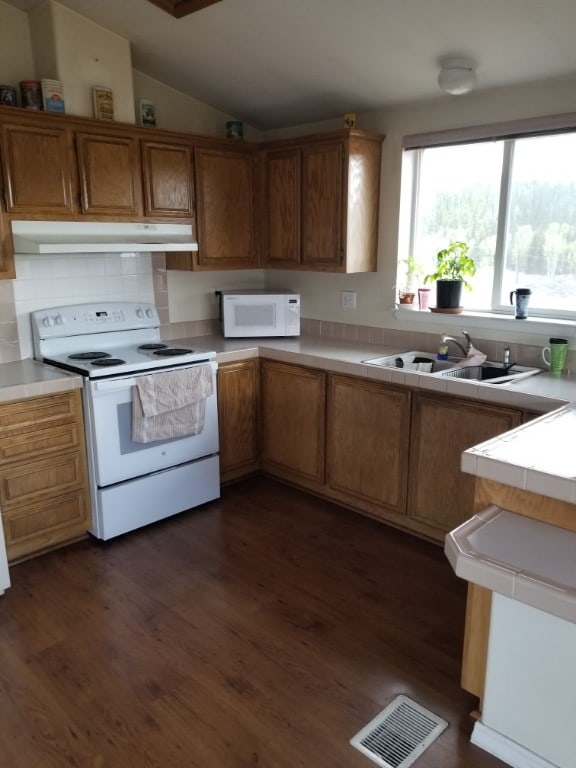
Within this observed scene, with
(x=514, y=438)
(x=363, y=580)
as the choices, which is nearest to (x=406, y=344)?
(x=363, y=580)

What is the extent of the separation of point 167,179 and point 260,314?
3.23 ft

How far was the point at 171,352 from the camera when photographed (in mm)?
3408

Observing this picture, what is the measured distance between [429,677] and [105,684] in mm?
1146

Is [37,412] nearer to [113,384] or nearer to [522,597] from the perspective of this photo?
[113,384]

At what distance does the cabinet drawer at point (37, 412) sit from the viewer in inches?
107

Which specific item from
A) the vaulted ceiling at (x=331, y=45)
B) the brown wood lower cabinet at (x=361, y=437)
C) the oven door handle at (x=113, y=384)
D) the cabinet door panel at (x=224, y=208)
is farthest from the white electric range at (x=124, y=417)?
the vaulted ceiling at (x=331, y=45)

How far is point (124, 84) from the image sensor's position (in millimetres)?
3314

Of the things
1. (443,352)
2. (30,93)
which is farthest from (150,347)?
(443,352)

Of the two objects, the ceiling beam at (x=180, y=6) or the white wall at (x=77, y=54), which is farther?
the white wall at (x=77, y=54)

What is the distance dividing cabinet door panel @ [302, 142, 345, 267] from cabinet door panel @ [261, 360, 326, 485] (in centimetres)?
72

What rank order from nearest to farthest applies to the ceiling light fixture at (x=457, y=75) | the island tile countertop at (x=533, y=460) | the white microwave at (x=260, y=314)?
the island tile countertop at (x=533, y=460) → the ceiling light fixture at (x=457, y=75) → the white microwave at (x=260, y=314)

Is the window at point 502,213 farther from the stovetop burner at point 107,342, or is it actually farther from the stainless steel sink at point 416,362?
the stovetop burner at point 107,342

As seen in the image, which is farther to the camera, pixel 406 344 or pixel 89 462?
pixel 406 344

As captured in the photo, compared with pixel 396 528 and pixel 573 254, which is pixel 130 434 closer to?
pixel 396 528
